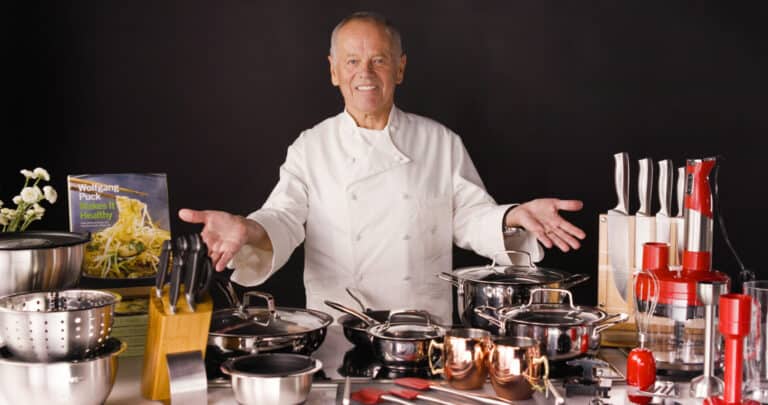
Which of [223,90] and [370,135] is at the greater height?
[223,90]

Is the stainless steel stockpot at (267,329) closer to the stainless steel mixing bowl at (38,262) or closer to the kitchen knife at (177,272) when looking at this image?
the kitchen knife at (177,272)

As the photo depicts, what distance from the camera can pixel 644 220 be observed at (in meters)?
1.96

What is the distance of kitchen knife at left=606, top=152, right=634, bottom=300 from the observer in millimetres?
1979

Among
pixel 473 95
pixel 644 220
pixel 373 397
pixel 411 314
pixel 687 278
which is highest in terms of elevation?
pixel 473 95

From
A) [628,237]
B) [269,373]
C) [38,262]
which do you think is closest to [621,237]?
[628,237]

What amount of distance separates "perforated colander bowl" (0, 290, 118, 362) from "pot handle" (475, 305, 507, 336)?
812 mm

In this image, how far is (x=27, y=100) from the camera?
352cm

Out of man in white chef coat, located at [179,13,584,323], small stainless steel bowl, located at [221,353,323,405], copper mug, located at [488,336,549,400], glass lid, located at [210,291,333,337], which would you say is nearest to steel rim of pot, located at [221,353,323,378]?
small stainless steel bowl, located at [221,353,323,405]

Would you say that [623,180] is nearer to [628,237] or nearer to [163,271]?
[628,237]

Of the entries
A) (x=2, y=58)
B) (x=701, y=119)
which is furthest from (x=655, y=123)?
(x=2, y=58)

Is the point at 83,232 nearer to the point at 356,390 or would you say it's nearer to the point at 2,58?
the point at 356,390

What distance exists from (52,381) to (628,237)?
132 centimetres

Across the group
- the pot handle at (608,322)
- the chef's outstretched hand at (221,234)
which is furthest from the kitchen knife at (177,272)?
the pot handle at (608,322)

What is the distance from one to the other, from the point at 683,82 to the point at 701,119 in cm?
19
